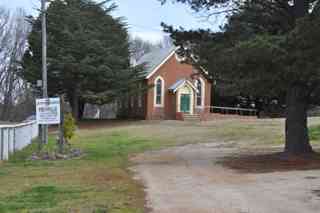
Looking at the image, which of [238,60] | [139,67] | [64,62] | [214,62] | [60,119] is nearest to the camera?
[238,60]

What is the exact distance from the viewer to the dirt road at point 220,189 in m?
9.89

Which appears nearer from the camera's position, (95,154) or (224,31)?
(224,31)

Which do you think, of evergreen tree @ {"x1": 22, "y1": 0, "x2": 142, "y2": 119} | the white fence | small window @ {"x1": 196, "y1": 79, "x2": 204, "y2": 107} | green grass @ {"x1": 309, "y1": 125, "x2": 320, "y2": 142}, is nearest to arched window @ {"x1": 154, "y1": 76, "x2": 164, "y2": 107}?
evergreen tree @ {"x1": 22, "y1": 0, "x2": 142, "y2": 119}

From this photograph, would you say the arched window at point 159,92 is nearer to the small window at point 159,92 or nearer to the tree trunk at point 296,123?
the small window at point 159,92

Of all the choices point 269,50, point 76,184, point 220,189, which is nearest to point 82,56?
point 269,50

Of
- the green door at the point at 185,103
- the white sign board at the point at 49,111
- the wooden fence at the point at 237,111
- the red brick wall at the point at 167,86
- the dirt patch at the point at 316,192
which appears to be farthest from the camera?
the wooden fence at the point at 237,111

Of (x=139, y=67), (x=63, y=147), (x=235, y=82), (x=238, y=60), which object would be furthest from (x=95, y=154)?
(x=139, y=67)

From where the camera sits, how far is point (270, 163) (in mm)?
17797

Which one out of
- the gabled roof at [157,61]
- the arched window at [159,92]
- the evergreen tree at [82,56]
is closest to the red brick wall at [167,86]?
the arched window at [159,92]

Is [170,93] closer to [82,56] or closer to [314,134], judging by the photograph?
A: [82,56]

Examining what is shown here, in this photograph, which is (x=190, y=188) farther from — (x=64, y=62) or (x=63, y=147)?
(x=64, y=62)

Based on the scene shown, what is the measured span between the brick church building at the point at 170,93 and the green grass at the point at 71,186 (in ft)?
98.4

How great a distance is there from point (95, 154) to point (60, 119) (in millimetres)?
1875

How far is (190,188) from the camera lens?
12.5 m
